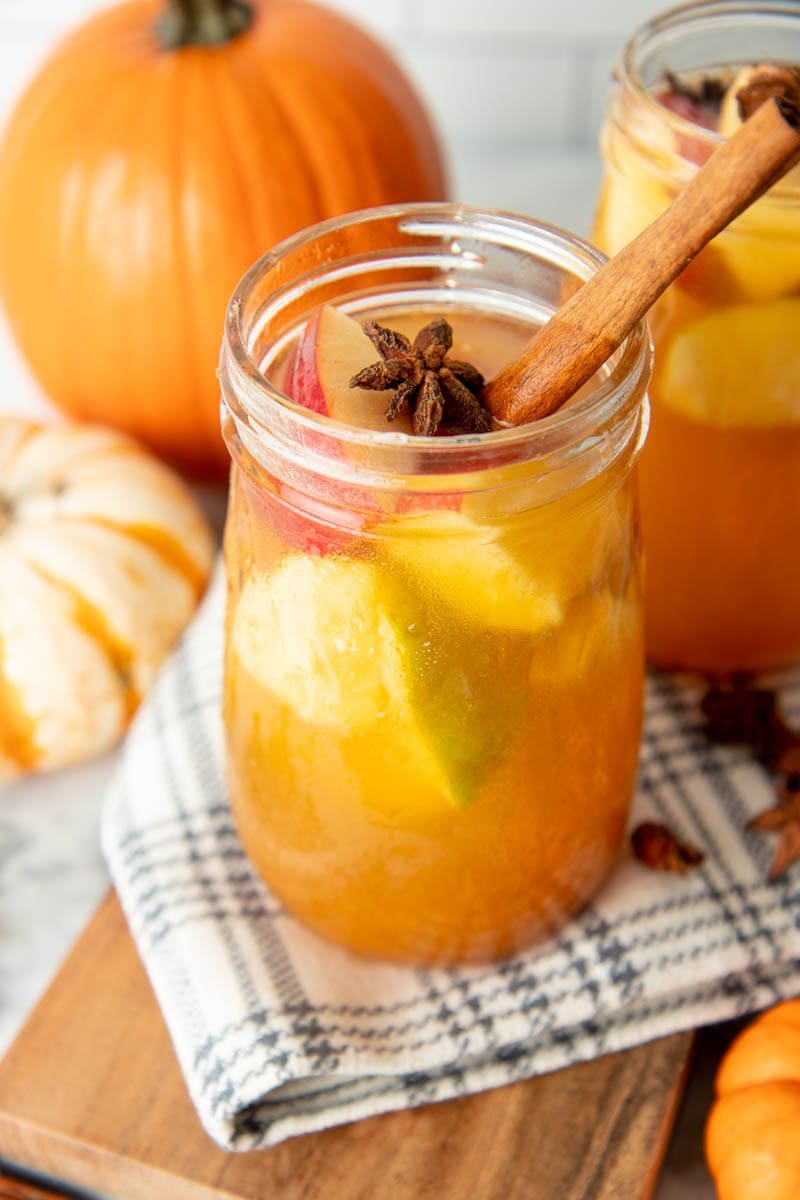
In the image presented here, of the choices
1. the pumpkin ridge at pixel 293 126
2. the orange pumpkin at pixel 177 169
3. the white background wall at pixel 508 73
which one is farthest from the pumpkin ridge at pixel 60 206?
the white background wall at pixel 508 73

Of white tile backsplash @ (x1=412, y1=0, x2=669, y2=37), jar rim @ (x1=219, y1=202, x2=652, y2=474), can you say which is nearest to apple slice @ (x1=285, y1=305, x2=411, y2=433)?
jar rim @ (x1=219, y1=202, x2=652, y2=474)

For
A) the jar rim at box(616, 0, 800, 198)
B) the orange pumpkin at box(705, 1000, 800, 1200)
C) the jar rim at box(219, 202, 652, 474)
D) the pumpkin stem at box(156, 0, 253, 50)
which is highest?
the jar rim at box(616, 0, 800, 198)

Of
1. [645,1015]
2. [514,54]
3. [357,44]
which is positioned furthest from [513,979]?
[514,54]

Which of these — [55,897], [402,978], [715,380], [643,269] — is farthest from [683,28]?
[55,897]

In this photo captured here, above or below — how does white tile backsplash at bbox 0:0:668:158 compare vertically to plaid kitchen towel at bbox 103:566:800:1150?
above

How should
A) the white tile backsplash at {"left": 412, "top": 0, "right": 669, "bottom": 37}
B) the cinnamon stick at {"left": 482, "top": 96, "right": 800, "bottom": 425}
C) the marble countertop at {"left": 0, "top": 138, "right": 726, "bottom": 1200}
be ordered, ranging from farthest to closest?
the white tile backsplash at {"left": 412, "top": 0, "right": 669, "bottom": 37} < the marble countertop at {"left": 0, "top": 138, "right": 726, "bottom": 1200} < the cinnamon stick at {"left": 482, "top": 96, "right": 800, "bottom": 425}

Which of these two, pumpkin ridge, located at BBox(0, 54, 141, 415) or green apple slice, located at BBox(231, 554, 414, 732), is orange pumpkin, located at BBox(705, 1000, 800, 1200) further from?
pumpkin ridge, located at BBox(0, 54, 141, 415)
